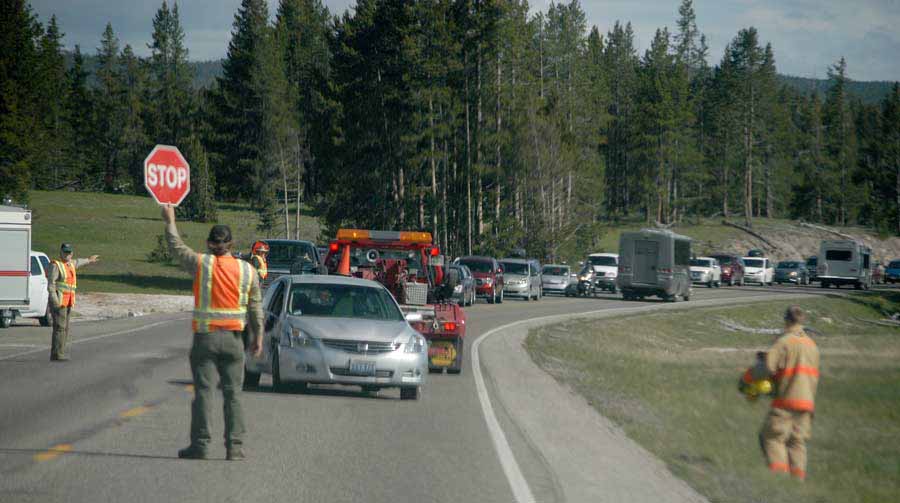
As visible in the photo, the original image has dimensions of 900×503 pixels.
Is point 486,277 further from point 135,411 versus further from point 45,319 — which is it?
point 135,411

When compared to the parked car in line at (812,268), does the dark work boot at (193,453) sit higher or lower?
lower

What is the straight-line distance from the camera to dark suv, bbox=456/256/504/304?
4356cm

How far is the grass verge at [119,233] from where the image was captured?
50.6 meters

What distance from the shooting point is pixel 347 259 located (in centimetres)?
2130

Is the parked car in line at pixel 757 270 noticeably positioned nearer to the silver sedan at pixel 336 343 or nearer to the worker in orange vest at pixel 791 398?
the silver sedan at pixel 336 343

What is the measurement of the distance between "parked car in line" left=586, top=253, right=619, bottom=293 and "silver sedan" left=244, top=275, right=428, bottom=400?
1624 inches

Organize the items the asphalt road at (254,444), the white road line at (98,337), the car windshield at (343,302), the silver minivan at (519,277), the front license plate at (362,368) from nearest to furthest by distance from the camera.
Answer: the asphalt road at (254,444), the front license plate at (362,368), the car windshield at (343,302), the white road line at (98,337), the silver minivan at (519,277)

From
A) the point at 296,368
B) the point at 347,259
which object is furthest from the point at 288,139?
the point at 296,368

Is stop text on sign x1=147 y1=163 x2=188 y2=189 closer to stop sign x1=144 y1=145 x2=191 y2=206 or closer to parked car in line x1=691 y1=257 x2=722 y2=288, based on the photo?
stop sign x1=144 y1=145 x2=191 y2=206

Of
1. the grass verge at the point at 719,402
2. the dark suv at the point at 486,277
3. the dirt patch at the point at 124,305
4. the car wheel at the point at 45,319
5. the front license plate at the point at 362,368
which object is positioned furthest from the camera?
the dark suv at the point at 486,277

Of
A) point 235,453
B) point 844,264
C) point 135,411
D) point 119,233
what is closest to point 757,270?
point 844,264

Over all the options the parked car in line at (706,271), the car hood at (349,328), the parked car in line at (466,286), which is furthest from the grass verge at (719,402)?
the parked car in line at (706,271)

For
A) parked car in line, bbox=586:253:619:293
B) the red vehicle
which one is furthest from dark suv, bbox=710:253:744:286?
the red vehicle

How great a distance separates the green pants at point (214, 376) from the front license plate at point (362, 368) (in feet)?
14.0
